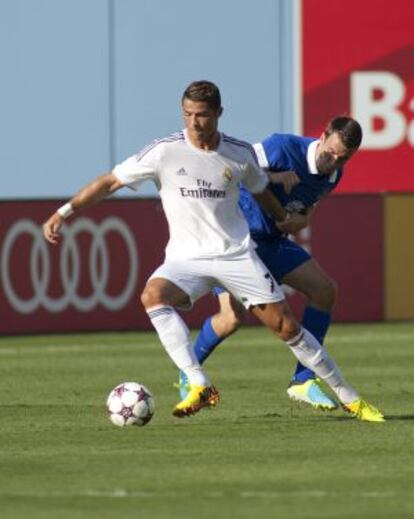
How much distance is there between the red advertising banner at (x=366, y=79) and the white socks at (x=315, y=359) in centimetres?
1584

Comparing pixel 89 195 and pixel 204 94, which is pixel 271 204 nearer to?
pixel 204 94

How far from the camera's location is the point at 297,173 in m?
12.8

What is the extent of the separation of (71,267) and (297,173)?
26.8 feet

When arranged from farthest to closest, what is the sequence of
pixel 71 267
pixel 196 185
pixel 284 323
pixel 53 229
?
pixel 71 267, pixel 284 323, pixel 196 185, pixel 53 229

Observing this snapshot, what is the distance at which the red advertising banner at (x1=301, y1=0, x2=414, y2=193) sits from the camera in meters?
27.7

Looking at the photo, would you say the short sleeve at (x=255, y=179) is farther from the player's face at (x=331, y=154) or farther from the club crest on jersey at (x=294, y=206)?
the club crest on jersey at (x=294, y=206)

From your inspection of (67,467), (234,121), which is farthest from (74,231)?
(67,467)

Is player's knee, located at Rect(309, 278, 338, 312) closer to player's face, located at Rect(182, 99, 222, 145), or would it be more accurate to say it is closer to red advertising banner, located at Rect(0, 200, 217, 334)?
player's face, located at Rect(182, 99, 222, 145)


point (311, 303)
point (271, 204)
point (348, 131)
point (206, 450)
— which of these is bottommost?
Result: point (206, 450)

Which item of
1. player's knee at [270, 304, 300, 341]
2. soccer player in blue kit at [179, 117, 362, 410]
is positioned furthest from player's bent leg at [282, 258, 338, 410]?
player's knee at [270, 304, 300, 341]

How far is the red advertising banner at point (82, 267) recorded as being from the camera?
66.8ft

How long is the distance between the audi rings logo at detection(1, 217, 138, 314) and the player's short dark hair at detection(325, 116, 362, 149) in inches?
341

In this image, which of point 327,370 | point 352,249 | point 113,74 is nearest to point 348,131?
point 327,370

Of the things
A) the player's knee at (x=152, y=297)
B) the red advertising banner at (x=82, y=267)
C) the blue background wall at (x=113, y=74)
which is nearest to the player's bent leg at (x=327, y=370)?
the player's knee at (x=152, y=297)
